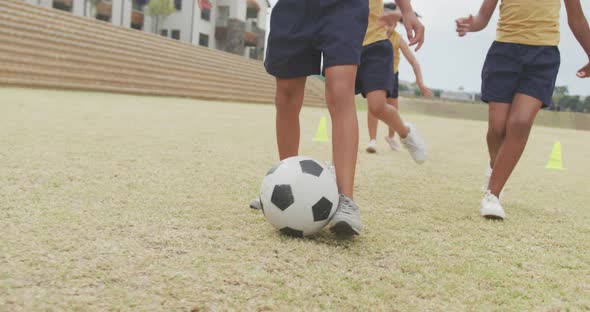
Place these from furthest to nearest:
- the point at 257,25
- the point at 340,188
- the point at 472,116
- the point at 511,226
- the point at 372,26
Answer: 1. the point at 257,25
2. the point at 472,116
3. the point at 372,26
4. the point at 511,226
5. the point at 340,188

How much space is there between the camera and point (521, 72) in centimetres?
269

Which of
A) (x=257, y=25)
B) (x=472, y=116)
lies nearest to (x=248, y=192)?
(x=472, y=116)

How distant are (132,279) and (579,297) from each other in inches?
51.4

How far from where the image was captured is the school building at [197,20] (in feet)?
92.1

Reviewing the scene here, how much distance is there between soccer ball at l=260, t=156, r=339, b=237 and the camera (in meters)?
1.84

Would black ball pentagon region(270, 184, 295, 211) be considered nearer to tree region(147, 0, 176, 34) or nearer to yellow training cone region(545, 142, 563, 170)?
yellow training cone region(545, 142, 563, 170)

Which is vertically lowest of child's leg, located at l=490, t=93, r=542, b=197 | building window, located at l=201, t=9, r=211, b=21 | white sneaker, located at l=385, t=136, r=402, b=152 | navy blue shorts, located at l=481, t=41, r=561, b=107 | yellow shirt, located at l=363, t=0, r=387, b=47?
white sneaker, located at l=385, t=136, r=402, b=152

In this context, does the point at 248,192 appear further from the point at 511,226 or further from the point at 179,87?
the point at 179,87

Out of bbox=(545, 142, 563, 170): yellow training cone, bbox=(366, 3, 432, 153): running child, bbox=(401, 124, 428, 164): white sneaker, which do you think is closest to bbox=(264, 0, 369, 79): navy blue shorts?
bbox=(401, 124, 428, 164): white sneaker

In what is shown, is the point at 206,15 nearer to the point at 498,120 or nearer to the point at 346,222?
the point at 498,120

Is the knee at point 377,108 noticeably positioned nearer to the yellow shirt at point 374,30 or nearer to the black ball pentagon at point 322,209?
the yellow shirt at point 374,30

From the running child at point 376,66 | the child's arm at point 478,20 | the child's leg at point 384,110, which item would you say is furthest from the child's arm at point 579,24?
the child's leg at point 384,110

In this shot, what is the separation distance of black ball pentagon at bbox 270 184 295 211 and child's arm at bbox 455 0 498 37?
1.75 metres

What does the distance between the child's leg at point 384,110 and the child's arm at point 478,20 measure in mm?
1154
